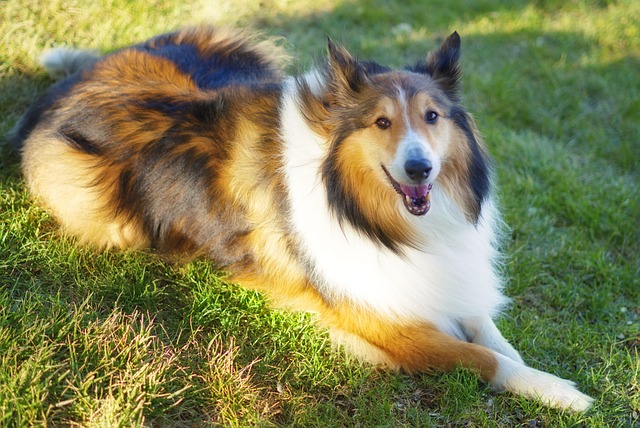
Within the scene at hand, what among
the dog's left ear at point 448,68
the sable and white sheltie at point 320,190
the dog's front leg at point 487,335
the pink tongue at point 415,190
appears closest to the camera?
the pink tongue at point 415,190

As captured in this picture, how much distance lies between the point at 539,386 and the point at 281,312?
137 centimetres

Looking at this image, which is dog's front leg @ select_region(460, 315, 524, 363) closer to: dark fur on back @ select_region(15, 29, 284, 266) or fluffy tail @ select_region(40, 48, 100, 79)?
dark fur on back @ select_region(15, 29, 284, 266)

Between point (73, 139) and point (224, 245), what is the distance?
105 centimetres

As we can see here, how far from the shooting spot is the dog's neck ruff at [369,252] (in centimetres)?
318

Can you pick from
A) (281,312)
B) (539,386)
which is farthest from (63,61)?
(539,386)

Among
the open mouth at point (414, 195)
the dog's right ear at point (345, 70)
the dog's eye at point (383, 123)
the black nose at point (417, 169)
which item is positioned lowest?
the open mouth at point (414, 195)

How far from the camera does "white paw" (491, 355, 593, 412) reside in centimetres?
312

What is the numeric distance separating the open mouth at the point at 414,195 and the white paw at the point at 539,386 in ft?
2.84

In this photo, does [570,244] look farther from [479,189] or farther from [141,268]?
[141,268]

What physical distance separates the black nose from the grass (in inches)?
40.2

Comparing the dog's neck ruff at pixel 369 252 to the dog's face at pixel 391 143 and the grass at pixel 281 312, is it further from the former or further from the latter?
the grass at pixel 281 312

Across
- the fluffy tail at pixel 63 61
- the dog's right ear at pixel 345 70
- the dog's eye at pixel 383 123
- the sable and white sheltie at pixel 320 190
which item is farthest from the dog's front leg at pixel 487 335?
the fluffy tail at pixel 63 61

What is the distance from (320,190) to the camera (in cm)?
317

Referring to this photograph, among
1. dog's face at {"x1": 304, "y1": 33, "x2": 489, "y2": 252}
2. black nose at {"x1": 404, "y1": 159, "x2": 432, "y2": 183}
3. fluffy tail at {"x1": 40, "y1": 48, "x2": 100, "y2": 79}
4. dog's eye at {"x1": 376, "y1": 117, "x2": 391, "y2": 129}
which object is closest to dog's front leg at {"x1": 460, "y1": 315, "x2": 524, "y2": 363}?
dog's face at {"x1": 304, "y1": 33, "x2": 489, "y2": 252}
